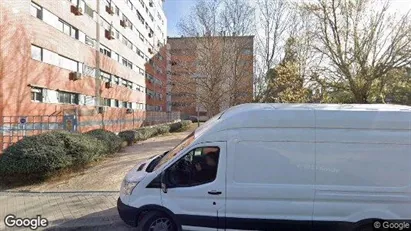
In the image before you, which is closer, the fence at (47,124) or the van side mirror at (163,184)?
the van side mirror at (163,184)

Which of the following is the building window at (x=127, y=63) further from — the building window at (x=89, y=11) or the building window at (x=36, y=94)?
the building window at (x=36, y=94)

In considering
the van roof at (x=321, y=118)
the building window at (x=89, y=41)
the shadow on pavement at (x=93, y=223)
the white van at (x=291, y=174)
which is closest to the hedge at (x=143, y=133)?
the building window at (x=89, y=41)

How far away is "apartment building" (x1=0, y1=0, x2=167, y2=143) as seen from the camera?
48.0 ft

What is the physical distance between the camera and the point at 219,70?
21312 millimetres

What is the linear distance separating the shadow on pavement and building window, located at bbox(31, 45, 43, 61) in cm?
1333

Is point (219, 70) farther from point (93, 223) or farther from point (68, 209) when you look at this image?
point (93, 223)

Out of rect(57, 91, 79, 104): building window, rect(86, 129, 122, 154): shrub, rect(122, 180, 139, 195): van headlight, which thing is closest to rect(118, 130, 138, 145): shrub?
rect(86, 129, 122, 154): shrub

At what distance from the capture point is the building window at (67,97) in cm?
1884

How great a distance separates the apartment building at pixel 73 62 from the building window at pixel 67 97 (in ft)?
0.21

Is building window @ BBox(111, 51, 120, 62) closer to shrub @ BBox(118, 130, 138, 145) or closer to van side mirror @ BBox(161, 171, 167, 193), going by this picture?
shrub @ BBox(118, 130, 138, 145)

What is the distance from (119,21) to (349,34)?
2088cm

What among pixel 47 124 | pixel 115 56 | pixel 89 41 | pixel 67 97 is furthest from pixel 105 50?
pixel 47 124

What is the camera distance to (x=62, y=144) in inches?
333

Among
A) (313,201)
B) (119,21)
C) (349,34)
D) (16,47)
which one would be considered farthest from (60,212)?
(119,21)
